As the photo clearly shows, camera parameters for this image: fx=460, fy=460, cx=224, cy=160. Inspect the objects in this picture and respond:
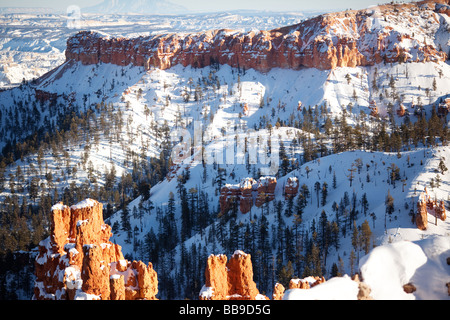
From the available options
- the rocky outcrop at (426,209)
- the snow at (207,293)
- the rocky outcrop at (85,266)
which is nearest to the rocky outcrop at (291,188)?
the rocky outcrop at (426,209)

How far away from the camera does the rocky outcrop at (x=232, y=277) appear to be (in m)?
36.5

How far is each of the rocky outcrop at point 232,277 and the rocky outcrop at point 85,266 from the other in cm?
479

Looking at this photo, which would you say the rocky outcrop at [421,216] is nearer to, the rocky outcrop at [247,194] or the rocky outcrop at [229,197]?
the rocky outcrop at [247,194]

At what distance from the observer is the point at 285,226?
80938mm

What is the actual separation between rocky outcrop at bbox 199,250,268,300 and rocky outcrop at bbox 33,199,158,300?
15.7ft

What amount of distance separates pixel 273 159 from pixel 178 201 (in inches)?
1086

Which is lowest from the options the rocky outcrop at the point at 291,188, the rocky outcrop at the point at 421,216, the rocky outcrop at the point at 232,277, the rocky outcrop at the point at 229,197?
the rocky outcrop at the point at 229,197

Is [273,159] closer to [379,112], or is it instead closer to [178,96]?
[379,112]

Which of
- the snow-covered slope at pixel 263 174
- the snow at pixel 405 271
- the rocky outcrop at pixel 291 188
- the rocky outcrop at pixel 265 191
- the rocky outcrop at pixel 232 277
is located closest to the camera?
the snow at pixel 405 271

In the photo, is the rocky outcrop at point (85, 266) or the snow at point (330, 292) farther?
the rocky outcrop at point (85, 266)

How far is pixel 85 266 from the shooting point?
35906mm

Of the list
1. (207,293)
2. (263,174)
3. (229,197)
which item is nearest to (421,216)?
(229,197)

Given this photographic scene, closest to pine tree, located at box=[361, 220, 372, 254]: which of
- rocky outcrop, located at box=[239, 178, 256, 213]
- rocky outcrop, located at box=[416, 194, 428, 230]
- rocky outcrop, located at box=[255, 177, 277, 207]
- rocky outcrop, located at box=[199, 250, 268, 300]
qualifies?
rocky outcrop, located at box=[416, 194, 428, 230]

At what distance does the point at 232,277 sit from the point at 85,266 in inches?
469
